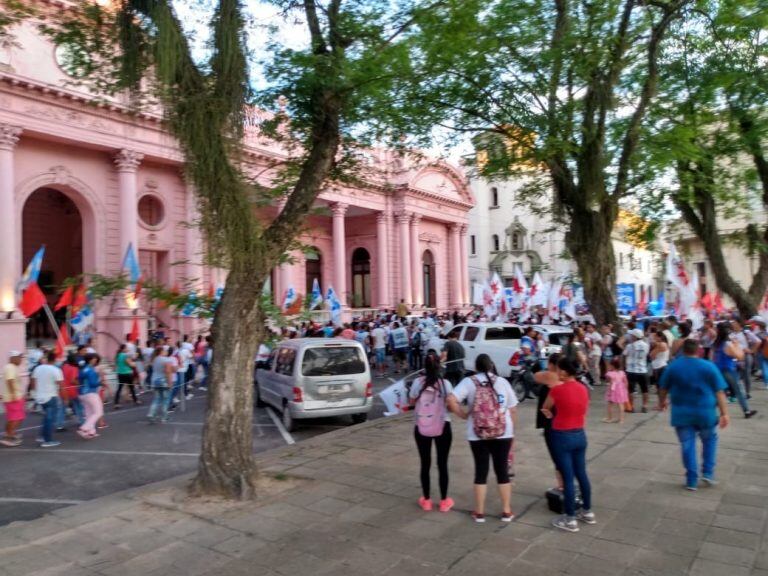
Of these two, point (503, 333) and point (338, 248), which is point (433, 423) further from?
point (338, 248)

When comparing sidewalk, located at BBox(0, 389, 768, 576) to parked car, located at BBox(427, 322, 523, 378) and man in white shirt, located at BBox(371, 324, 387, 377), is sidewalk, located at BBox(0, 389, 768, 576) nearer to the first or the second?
parked car, located at BBox(427, 322, 523, 378)

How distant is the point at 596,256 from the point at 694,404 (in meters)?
8.09

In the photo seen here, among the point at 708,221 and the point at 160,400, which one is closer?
the point at 160,400

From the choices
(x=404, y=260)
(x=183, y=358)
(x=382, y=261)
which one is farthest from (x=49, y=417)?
(x=404, y=260)

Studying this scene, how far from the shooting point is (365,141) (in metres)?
9.48

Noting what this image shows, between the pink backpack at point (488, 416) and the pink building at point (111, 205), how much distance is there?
130 inches

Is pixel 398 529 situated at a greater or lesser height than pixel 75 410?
lesser

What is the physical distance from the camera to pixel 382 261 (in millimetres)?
32719

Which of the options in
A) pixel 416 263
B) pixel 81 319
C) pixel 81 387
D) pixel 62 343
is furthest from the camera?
pixel 416 263

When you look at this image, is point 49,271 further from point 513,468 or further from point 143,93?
point 513,468

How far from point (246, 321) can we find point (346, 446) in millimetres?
3152

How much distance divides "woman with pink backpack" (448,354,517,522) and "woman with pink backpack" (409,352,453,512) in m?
0.31

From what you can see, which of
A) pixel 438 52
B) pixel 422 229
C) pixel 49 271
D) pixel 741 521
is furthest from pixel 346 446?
pixel 422 229

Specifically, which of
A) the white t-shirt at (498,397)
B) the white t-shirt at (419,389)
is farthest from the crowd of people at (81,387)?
the white t-shirt at (498,397)
